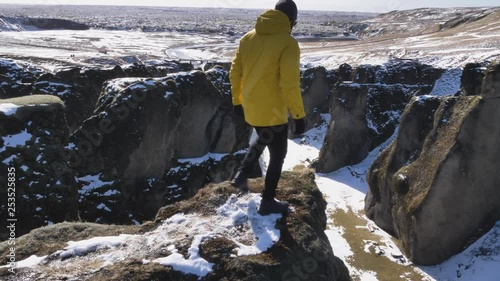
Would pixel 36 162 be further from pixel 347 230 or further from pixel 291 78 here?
pixel 347 230

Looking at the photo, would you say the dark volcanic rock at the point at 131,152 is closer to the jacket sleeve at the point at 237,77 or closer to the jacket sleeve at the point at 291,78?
the jacket sleeve at the point at 237,77

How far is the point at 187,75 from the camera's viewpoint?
2564 centimetres

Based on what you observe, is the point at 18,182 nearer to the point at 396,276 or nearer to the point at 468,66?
the point at 396,276

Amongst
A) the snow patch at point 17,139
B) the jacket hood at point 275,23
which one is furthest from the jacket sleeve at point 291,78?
the snow patch at point 17,139

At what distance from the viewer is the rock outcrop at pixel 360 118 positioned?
3594cm

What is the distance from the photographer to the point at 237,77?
795 cm

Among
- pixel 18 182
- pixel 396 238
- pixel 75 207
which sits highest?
pixel 18 182

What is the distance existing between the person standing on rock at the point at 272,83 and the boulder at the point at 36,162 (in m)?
8.80

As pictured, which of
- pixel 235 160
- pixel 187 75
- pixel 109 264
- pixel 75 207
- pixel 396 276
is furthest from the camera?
pixel 235 160

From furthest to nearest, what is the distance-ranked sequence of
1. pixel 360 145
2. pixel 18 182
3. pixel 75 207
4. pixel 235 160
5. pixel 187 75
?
pixel 360 145 < pixel 235 160 < pixel 187 75 < pixel 75 207 < pixel 18 182

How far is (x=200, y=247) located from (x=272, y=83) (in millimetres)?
2976

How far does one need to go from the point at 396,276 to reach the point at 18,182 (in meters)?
16.3

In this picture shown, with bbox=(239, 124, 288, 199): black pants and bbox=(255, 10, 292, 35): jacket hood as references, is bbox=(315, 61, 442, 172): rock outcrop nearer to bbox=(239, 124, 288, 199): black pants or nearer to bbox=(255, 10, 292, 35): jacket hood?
bbox=(239, 124, 288, 199): black pants

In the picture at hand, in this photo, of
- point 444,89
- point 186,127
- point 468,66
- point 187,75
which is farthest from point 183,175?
point 444,89
